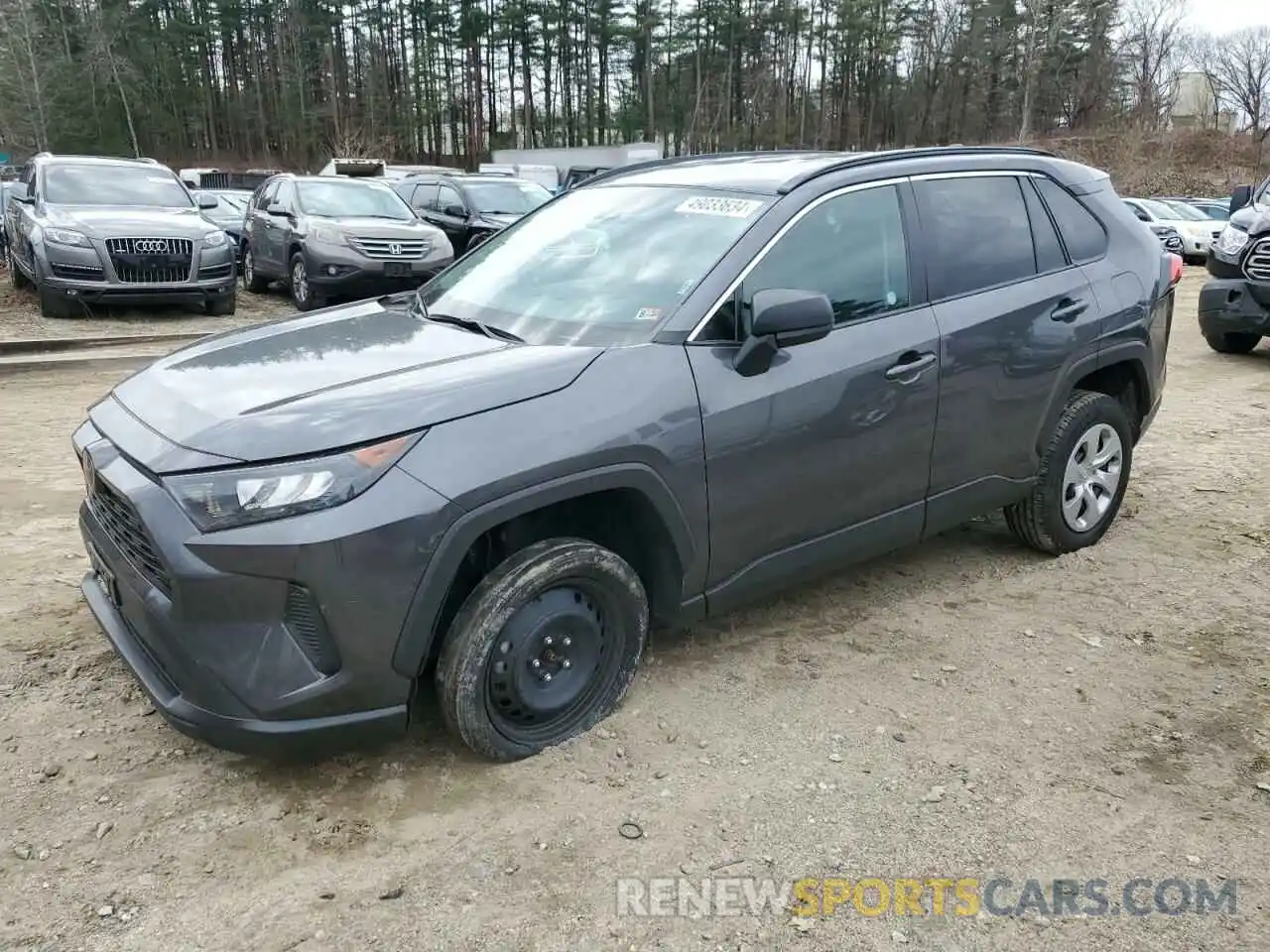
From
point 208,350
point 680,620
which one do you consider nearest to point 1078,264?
point 680,620

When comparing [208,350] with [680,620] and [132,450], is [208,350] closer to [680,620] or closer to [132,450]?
[132,450]

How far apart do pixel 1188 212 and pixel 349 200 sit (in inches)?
786

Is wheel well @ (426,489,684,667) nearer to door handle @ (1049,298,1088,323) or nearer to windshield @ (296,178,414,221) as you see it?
door handle @ (1049,298,1088,323)

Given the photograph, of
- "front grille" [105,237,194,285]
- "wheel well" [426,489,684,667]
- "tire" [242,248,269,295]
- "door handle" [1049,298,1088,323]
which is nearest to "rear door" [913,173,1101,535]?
"door handle" [1049,298,1088,323]

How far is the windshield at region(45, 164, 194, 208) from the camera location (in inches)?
414

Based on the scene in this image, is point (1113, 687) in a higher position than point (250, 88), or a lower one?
lower

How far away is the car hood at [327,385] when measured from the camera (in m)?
2.55

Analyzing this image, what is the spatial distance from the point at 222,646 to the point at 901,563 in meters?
3.09

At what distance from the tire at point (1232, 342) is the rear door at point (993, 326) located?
656 cm

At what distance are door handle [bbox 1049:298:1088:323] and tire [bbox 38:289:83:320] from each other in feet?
31.9

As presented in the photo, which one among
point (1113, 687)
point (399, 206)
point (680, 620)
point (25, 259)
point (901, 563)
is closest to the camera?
point (680, 620)

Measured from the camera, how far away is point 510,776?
2906 mm

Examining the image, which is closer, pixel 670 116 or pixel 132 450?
pixel 132 450

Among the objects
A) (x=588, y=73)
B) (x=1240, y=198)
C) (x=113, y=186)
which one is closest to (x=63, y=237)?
(x=113, y=186)
